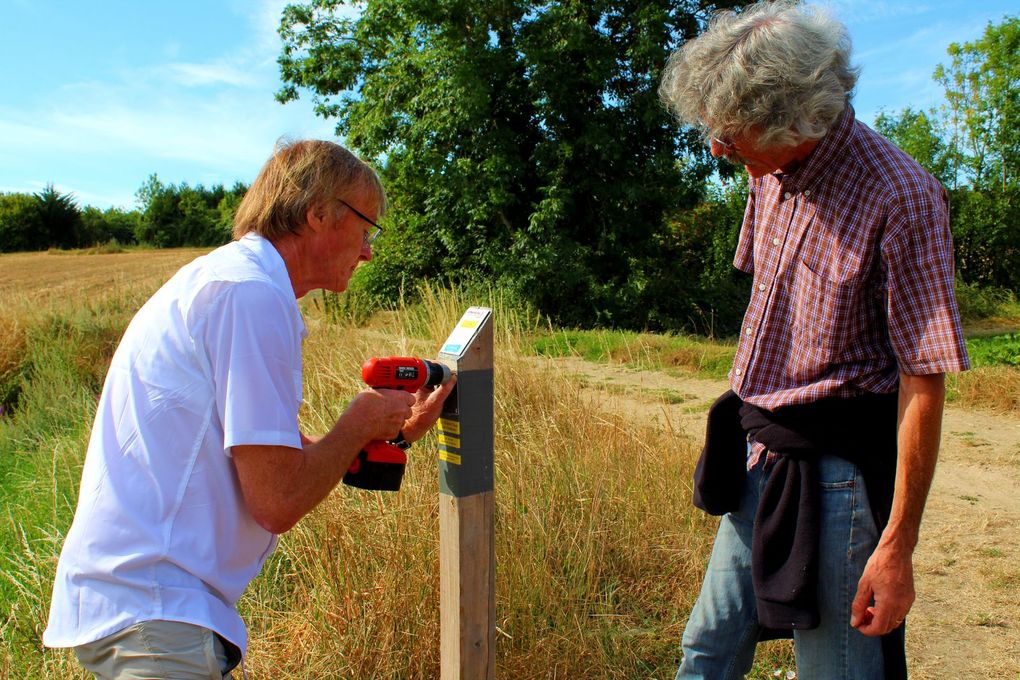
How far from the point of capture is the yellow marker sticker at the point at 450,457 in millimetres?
2098

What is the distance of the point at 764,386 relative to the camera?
188cm

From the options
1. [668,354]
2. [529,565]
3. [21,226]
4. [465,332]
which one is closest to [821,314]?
[465,332]

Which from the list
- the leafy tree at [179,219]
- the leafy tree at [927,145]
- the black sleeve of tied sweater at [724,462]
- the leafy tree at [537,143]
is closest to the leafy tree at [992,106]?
the leafy tree at [927,145]

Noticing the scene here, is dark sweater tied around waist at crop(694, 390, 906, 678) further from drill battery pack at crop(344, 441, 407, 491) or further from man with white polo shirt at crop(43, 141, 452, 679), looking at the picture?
man with white polo shirt at crop(43, 141, 452, 679)

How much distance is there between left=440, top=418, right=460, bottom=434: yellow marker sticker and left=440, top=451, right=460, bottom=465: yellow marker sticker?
0.06 meters

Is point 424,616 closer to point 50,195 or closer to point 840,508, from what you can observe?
point 840,508

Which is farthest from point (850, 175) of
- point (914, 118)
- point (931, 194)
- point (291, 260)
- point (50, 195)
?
point (50, 195)

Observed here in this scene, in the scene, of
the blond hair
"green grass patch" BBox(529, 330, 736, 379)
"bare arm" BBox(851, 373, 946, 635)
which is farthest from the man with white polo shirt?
"green grass patch" BBox(529, 330, 736, 379)

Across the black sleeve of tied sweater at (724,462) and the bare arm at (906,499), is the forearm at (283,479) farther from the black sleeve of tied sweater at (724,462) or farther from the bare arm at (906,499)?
the bare arm at (906,499)

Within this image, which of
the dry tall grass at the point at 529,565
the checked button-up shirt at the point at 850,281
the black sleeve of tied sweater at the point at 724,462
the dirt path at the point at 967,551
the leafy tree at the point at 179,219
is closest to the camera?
the checked button-up shirt at the point at 850,281

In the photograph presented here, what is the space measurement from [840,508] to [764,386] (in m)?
0.32

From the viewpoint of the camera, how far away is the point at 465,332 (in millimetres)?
2148

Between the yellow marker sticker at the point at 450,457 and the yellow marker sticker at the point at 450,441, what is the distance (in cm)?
2

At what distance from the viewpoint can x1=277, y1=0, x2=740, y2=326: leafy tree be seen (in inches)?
543
